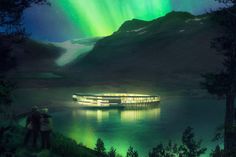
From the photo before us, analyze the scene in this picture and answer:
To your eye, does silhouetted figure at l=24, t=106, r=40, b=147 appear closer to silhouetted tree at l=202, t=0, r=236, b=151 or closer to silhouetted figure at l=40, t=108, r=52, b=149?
silhouetted figure at l=40, t=108, r=52, b=149

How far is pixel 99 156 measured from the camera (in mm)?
32625

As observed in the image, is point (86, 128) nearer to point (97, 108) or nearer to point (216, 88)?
point (216, 88)

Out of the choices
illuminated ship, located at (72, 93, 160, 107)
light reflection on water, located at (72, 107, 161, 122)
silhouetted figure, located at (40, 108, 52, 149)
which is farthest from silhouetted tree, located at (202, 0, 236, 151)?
illuminated ship, located at (72, 93, 160, 107)

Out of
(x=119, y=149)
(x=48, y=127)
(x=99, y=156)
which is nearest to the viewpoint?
(x=48, y=127)

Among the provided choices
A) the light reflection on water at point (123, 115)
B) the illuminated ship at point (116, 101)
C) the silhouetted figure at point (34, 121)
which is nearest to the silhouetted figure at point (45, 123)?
the silhouetted figure at point (34, 121)

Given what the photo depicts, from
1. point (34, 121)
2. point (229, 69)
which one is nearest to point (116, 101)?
point (229, 69)

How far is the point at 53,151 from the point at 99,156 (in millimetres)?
6870

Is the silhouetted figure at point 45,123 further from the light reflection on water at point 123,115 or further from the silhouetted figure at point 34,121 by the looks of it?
the light reflection on water at point 123,115

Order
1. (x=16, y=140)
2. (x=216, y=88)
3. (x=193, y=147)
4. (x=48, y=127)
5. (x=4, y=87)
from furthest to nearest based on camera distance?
(x=216, y=88), (x=193, y=147), (x=16, y=140), (x=48, y=127), (x=4, y=87)

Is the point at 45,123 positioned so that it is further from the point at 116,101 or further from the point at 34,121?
the point at 116,101

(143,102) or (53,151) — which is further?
(143,102)

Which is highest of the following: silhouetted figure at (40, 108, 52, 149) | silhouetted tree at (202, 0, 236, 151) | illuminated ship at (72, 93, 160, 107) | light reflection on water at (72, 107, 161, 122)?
silhouetted tree at (202, 0, 236, 151)

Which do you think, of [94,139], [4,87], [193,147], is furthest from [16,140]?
[94,139]

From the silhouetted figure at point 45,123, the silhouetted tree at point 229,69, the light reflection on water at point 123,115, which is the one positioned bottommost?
the light reflection on water at point 123,115
